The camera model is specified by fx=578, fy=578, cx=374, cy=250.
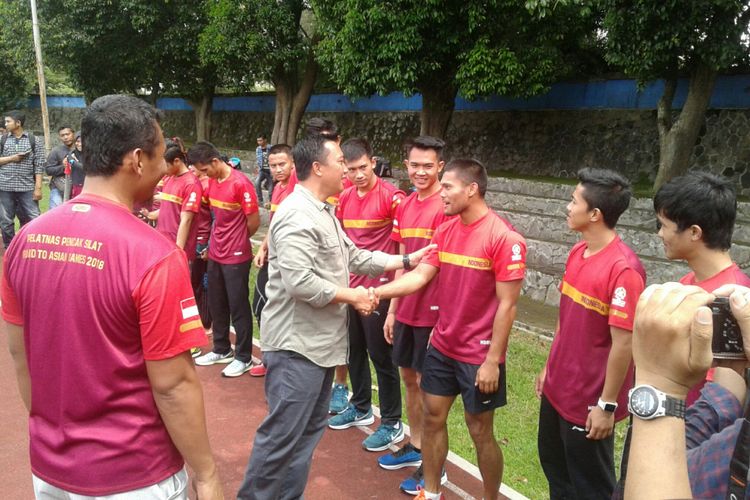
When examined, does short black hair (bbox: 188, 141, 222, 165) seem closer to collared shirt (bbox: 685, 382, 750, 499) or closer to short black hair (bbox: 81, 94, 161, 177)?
short black hair (bbox: 81, 94, 161, 177)

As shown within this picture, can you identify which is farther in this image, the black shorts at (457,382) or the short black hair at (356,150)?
the short black hair at (356,150)

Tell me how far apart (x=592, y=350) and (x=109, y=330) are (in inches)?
87.7

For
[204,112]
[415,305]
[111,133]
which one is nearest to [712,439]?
[111,133]

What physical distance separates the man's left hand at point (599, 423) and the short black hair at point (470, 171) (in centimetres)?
135

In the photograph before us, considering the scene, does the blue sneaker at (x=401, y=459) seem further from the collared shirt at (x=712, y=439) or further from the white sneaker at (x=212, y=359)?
the collared shirt at (x=712, y=439)

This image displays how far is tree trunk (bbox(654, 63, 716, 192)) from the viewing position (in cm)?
936

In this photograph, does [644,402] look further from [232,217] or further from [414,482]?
[232,217]

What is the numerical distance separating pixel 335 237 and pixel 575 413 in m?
1.55

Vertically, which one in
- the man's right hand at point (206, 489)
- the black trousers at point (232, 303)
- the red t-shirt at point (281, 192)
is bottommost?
the black trousers at point (232, 303)

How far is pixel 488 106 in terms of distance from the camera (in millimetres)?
15203

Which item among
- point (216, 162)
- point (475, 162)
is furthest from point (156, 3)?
point (475, 162)

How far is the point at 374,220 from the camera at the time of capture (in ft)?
15.3

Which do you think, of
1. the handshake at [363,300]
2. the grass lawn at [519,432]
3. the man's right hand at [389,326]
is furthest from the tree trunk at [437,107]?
the handshake at [363,300]

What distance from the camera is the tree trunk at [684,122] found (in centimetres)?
936
